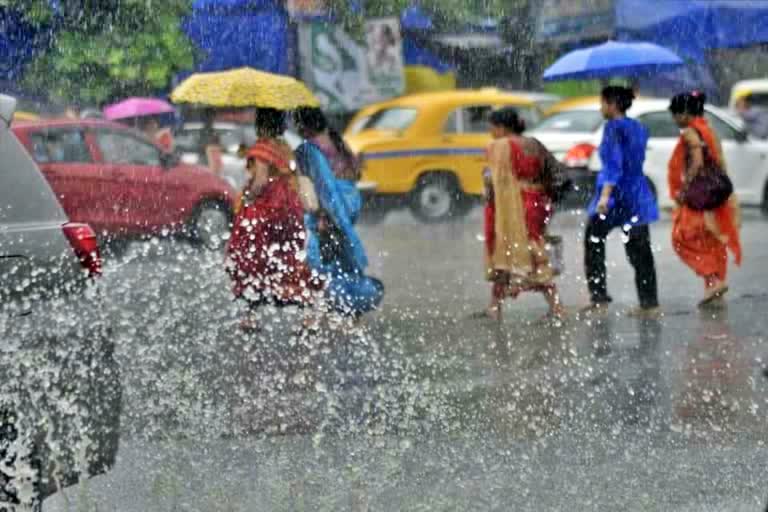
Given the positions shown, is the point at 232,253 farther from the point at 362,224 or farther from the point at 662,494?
the point at 362,224

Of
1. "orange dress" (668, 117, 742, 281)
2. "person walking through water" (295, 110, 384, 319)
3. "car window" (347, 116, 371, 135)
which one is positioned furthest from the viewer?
"car window" (347, 116, 371, 135)

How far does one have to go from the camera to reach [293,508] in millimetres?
5660

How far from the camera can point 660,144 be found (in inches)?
736

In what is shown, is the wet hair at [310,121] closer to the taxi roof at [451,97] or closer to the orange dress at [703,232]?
the orange dress at [703,232]

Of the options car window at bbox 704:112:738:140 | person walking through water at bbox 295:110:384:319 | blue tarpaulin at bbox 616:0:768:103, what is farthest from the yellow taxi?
person walking through water at bbox 295:110:384:319

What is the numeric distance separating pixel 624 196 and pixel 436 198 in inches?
355

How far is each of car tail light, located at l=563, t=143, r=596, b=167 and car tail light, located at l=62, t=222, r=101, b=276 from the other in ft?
44.6

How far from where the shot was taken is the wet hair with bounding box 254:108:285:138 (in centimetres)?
977

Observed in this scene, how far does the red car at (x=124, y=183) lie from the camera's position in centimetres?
1475

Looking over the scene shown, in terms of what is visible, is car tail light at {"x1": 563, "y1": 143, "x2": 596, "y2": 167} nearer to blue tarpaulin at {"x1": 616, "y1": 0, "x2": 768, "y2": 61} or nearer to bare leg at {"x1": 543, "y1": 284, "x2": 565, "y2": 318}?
blue tarpaulin at {"x1": 616, "y1": 0, "x2": 768, "y2": 61}

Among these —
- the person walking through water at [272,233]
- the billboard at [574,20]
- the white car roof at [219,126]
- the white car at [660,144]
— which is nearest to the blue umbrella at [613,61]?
the billboard at [574,20]

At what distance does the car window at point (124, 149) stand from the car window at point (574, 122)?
557 cm

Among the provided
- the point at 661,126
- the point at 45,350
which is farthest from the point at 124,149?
the point at 45,350

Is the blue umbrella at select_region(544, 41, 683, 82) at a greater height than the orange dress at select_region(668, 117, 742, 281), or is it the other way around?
the blue umbrella at select_region(544, 41, 683, 82)
